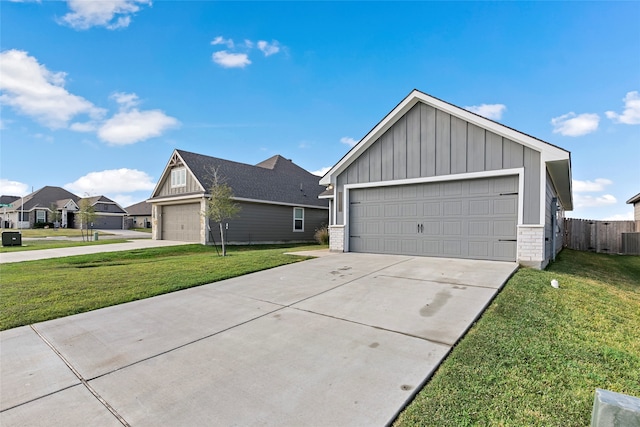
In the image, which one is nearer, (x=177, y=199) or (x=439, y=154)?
(x=439, y=154)

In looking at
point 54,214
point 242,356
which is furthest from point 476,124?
point 54,214

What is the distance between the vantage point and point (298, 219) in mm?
21578

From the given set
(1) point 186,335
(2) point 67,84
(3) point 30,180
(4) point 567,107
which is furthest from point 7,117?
(3) point 30,180

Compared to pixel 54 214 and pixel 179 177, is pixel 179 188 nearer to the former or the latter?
pixel 179 177

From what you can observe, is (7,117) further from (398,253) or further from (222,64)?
(398,253)

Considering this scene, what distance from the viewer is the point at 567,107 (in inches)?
417

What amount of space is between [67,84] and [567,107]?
20.0 m

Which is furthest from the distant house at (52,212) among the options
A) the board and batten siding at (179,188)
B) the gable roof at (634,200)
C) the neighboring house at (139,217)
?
the gable roof at (634,200)

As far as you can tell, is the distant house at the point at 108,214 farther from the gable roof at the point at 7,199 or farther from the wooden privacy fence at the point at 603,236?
the wooden privacy fence at the point at 603,236

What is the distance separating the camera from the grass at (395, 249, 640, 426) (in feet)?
7.14

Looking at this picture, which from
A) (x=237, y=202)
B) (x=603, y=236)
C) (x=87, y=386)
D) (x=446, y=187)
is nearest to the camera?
(x=87, y=386)

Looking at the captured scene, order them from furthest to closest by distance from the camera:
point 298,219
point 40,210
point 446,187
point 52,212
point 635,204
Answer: point 40,210 → point 52,212 → point 298,219 → point 635,204 → point 446,187

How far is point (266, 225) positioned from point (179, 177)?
241 inches

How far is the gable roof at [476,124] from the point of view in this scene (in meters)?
7.59
